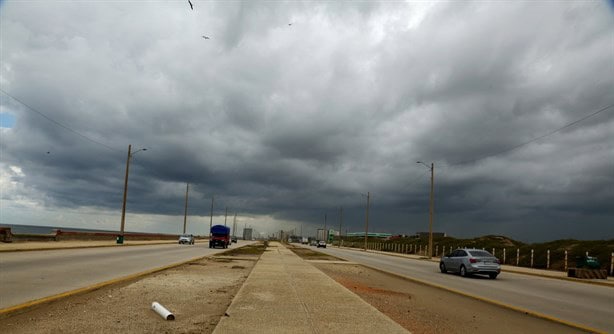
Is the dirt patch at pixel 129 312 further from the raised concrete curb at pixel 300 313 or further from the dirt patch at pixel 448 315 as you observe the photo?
the dirt patch at pixel 448 315

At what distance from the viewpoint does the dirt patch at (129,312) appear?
7934 mm

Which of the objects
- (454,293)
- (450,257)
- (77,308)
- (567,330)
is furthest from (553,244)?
(77,308)

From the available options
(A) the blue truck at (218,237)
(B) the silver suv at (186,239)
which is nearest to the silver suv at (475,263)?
(A) the blue truck at (218,237)

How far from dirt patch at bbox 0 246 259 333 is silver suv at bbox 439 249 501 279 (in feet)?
50.7

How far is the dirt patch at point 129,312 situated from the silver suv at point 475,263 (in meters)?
15.5

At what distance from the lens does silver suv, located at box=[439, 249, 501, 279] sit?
25.0m

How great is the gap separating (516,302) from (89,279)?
42.8 feet

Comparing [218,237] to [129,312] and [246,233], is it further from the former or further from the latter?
[246,233]

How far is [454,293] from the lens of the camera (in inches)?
646

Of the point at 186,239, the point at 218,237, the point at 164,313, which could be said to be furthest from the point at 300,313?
the point at 186,239

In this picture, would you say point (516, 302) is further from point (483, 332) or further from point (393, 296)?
point (483, 332)

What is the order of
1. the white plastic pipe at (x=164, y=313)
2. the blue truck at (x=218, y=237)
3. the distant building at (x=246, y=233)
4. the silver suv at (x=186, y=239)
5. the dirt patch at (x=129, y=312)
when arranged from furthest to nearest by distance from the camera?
1. the distant building at (x=246, y=233)
2. the silver suv at (x=186, y=239)
3. the blue truck at (x=218, y=237)
4. the white plastic pipe at (x=164, y=313)
5. the dirt patch at (x=129, y=312)

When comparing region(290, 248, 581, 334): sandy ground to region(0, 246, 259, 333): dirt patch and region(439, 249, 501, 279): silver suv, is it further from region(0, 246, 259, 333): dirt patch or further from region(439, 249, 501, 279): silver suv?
region(439, 249, 501, 279): silver suv

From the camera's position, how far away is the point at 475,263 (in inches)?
993
